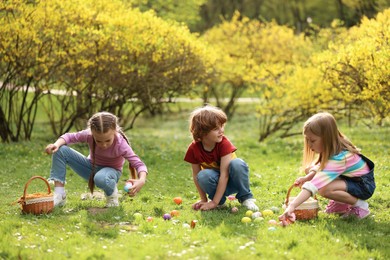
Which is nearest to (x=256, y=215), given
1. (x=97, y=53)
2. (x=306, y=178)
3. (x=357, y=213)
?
(x=306, y=178)

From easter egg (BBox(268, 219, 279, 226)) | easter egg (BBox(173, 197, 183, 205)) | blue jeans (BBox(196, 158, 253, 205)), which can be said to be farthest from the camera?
easter egg (BBox(173, 197, 183, 205))

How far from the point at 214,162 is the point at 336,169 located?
131cm

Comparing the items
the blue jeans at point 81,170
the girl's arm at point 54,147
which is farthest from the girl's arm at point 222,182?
the girl's arm at point 54,147

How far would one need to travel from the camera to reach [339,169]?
5.68 meters

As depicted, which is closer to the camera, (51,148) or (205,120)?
(205,120)

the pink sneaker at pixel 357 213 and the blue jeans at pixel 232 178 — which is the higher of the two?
the blue jeans at pixel 232 178

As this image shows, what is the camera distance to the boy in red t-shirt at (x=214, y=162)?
20.1ft

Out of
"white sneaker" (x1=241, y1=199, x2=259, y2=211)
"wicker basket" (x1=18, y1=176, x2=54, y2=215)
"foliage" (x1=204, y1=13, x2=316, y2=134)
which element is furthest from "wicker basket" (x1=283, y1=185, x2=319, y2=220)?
"foliage" (x1=204, y1=13, x2=316, y2=134)

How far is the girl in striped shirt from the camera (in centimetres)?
567

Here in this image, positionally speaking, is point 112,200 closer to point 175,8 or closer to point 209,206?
point 209,206

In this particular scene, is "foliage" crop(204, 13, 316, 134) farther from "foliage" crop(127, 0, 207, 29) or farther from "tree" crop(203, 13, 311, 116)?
"foliage" crop(127, 0, 207, 29)

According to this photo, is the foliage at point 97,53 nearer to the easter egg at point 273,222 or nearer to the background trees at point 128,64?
the background trees at point 128,64

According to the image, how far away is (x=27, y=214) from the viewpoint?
5953 mm

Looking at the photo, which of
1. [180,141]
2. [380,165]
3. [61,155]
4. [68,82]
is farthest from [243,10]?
[61,155]
